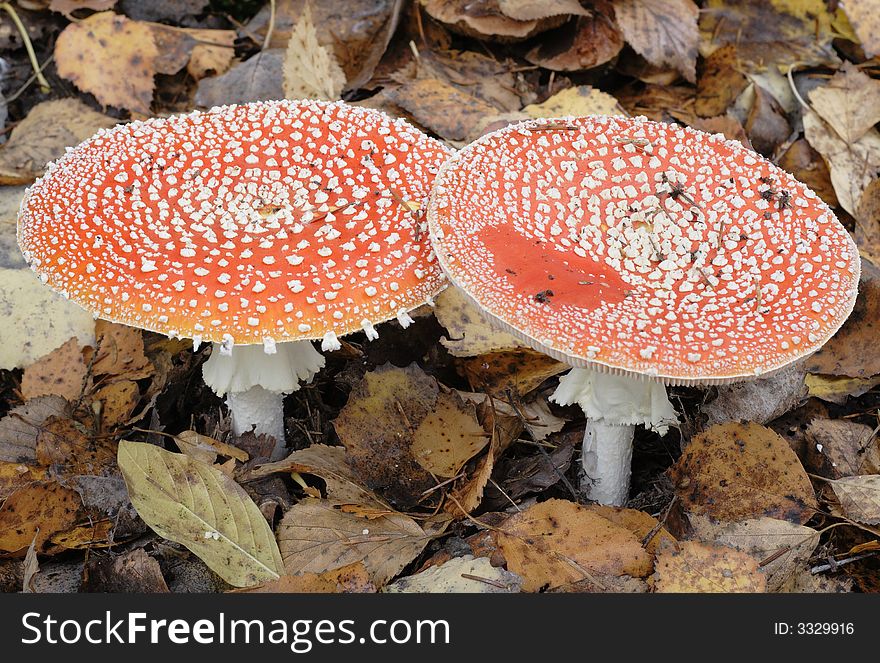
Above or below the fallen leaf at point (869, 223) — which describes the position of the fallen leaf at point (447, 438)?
below

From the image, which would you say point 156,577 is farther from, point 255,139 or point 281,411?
point 255,139

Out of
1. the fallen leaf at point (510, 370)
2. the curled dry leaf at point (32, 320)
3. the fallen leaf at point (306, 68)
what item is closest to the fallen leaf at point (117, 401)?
the curled dry leaf at point (32, 320)

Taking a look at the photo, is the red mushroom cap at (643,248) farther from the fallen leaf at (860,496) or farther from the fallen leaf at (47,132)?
the fallen leaf at (47,132)

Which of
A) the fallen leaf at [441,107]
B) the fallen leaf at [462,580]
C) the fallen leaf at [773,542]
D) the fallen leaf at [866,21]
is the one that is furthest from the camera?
the fallen leaf at [866,21]

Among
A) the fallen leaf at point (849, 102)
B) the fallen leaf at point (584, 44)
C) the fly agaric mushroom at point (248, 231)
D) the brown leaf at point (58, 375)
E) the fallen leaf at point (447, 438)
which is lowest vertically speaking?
the brown leaf at point (58, 375)

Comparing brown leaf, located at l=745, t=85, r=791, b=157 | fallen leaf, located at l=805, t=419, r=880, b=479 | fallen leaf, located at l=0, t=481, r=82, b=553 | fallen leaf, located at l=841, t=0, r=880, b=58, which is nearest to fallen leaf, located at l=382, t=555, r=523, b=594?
fallen leaf, located at l=0, t=481, r=82, b=553

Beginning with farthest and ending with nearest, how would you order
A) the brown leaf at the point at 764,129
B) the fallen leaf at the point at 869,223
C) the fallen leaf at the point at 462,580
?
the brown leaf at the point at 764,129
the fallen leaf at the point at 869,223
the fallen leaf at the point at 462,580
